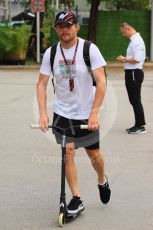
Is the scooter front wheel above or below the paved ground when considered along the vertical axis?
above

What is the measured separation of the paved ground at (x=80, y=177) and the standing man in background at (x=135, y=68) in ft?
1.17

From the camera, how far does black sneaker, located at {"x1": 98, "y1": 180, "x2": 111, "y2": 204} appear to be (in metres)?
5.77

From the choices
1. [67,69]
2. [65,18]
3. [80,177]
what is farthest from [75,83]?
[80,177]

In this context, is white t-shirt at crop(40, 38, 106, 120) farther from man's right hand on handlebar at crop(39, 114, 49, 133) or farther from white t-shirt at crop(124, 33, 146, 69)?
white t-shirt at crop(124, 33, 146, 69)

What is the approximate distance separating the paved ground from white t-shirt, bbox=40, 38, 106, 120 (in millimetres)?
990

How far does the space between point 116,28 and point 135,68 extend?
56.4 ft

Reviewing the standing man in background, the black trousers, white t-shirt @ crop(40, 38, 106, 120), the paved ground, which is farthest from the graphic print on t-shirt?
the black trousers

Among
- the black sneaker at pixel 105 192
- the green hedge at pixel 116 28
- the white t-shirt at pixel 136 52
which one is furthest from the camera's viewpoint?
the green hedge at pixel 116 28

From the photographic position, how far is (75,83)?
5.24 m

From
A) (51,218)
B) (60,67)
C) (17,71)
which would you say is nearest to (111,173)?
(51,218)

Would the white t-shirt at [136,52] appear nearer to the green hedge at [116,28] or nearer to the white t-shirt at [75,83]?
the white t-shirt at [75,83]

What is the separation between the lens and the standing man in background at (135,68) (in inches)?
382

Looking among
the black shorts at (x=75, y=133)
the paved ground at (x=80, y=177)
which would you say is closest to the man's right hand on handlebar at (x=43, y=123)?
the black shorts at (x=75, y=133)

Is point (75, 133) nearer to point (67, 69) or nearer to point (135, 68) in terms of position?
point (67, 69)
